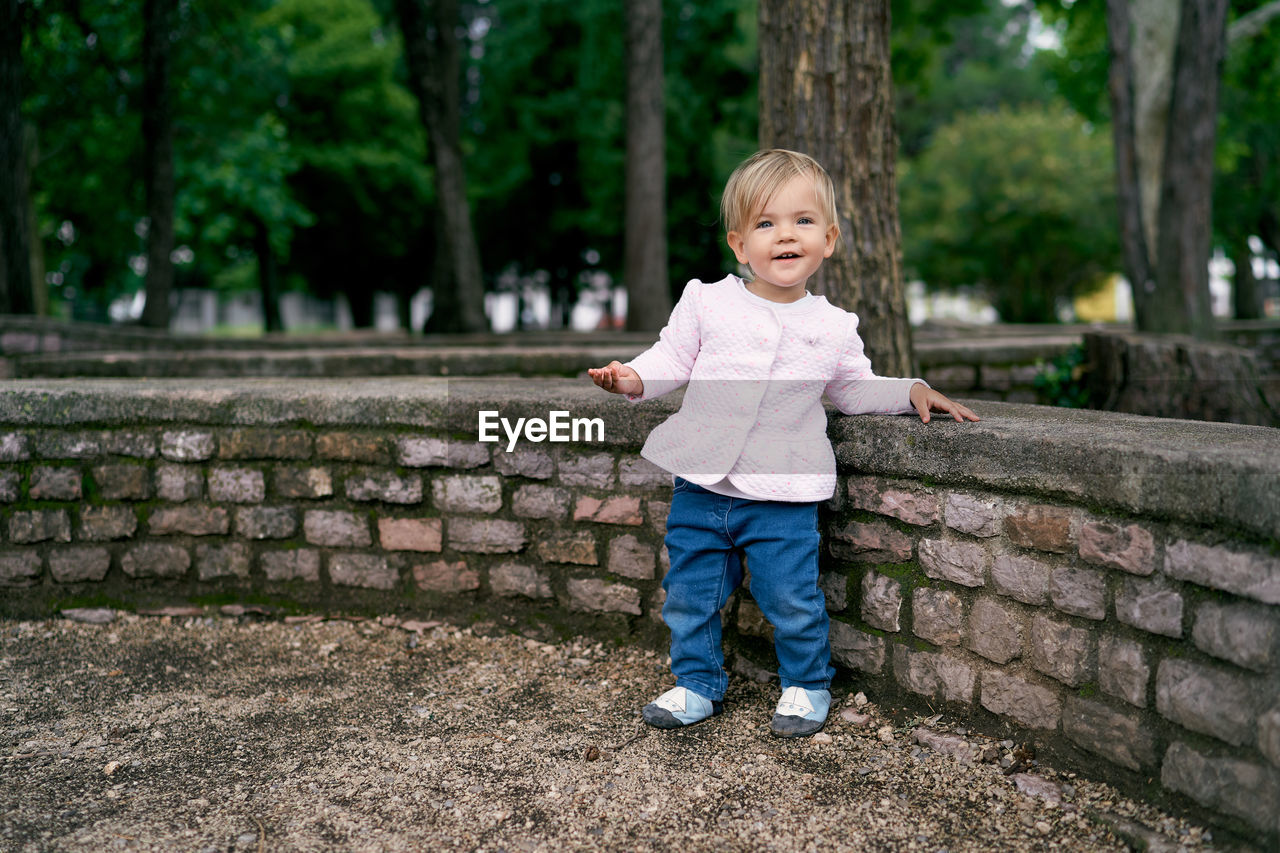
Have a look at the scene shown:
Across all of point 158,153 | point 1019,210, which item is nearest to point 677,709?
point 158,153

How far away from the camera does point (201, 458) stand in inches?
154

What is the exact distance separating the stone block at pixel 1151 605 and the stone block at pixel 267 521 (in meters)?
2.95

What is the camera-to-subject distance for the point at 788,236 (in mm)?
2693

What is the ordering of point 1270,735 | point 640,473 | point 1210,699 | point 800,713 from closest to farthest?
point 1270,735 < point 1210,699 < point 800,713 < point 640,473

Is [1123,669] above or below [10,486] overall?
below

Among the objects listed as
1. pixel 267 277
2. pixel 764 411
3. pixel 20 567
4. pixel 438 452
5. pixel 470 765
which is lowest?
pixel 470 765

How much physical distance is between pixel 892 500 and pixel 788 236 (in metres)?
0.86

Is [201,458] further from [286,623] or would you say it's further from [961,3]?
[961,3]

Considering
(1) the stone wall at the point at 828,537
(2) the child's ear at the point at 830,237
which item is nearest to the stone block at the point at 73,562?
(1) the stone wall at the point at 828,537

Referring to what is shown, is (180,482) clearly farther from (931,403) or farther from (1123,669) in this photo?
(1123,669)

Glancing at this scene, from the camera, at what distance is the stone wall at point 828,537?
224 cm

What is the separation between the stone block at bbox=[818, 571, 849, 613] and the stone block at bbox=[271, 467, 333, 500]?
194cm

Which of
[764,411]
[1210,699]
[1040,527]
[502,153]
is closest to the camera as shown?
[1210,699]

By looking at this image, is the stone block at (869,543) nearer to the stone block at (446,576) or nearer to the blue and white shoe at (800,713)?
the blue and white shoe at (800,713)
